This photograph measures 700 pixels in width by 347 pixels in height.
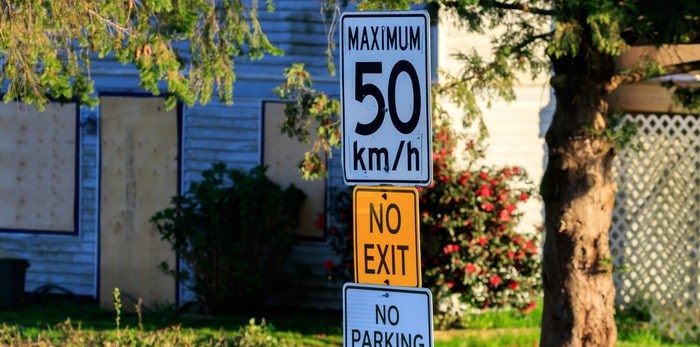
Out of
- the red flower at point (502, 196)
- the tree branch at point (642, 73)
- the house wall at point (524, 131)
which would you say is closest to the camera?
the tree branch at point (642, 73)

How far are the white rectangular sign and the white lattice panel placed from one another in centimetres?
769

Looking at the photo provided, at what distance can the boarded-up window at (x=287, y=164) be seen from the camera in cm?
1396

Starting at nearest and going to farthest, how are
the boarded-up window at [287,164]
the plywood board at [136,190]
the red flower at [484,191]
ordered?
1. the red flower at [484,191]
2. the boarded-up window at [287,164]
3. the plywood board at [136,190]

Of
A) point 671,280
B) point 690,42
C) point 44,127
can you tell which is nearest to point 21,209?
point 44,127

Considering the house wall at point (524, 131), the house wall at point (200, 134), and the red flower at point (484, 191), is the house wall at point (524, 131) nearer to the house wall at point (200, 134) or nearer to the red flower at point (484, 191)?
the red flower at point (484, 191)

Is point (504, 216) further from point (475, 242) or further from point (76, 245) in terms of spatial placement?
point (76, 245)

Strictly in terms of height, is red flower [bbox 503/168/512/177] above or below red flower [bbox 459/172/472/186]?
above

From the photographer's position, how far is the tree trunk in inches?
385

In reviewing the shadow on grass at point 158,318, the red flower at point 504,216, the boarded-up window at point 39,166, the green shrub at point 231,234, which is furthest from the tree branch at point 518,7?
the boarded-up window at point 39,166

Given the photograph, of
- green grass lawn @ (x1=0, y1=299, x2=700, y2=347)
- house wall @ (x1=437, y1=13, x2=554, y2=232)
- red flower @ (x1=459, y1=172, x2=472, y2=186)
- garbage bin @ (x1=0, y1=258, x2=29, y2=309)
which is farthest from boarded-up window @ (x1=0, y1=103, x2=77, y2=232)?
red flower @ (x1=459, y1=172, x2=472, y2=186)

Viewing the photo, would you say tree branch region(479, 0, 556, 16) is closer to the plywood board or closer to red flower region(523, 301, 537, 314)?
red flower region(523, 301, 537, 314)

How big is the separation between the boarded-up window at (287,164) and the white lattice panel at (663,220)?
3143 mm

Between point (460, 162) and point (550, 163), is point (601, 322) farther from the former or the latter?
point (460, 162)

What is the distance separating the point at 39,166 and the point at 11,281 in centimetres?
151
